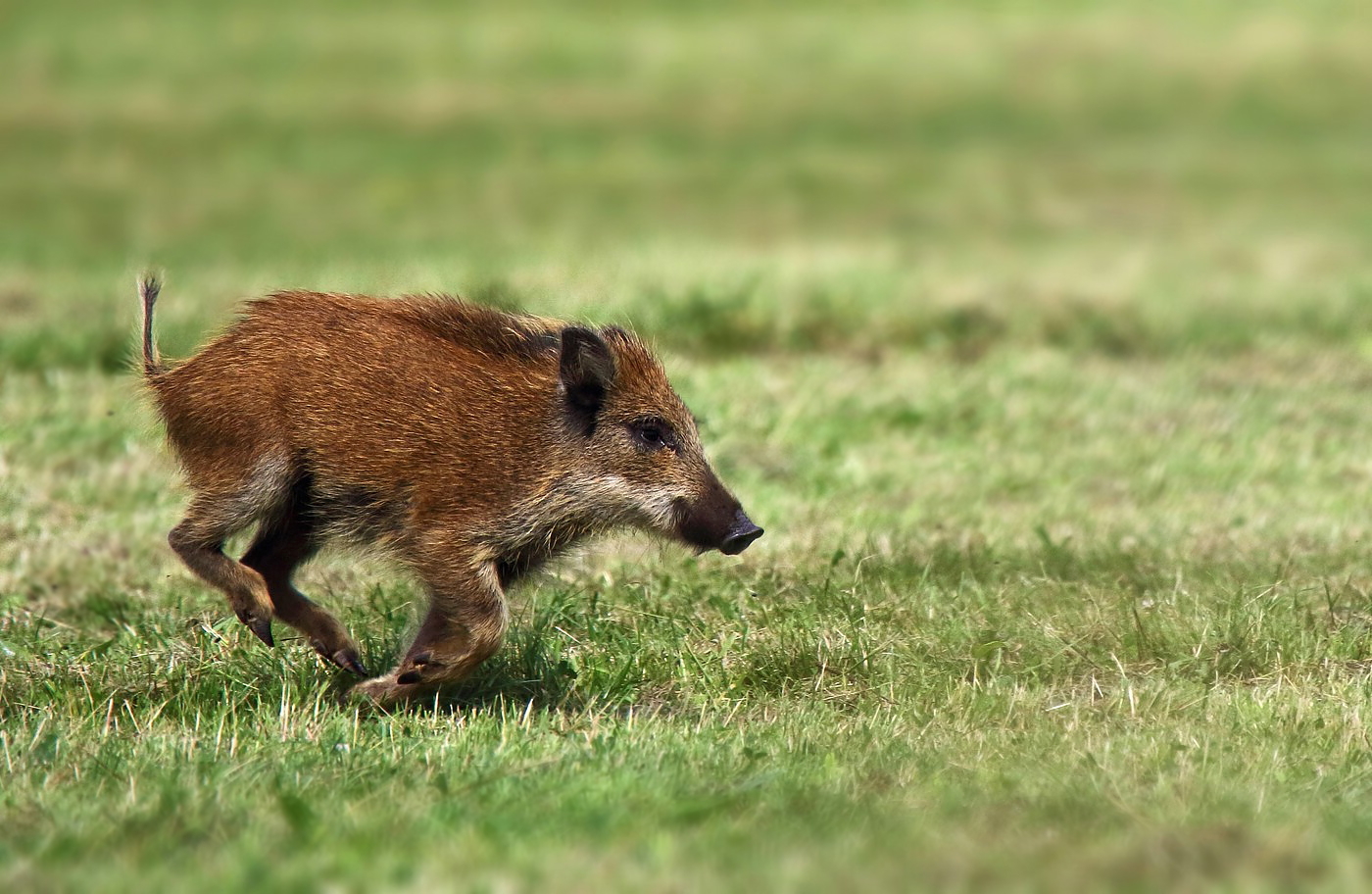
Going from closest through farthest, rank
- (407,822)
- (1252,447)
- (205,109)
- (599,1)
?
(407,822)
(1252,447)
(205,109)
(599,1)

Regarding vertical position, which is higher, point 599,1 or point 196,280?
point 599,1

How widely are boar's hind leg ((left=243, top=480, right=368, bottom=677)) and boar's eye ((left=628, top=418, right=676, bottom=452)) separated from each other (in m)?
1.10

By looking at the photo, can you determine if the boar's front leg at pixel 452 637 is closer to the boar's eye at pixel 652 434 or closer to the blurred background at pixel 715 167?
the boar's eye at pixel 652 434

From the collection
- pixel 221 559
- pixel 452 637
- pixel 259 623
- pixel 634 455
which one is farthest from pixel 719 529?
pixel 221 559

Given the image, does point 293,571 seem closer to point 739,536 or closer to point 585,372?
point 585,372

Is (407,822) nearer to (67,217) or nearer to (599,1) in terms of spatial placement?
(67,217)

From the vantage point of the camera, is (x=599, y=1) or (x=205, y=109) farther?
(x=599, y=1)

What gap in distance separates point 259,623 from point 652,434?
4.62 feet

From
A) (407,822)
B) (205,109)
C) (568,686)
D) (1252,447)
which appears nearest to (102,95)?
(205,109)

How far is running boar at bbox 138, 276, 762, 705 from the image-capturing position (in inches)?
224

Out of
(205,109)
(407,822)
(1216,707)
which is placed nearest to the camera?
(407,822)

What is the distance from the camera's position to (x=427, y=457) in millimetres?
5730

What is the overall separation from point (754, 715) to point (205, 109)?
68.8 ft

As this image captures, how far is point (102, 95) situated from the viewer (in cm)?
2486
